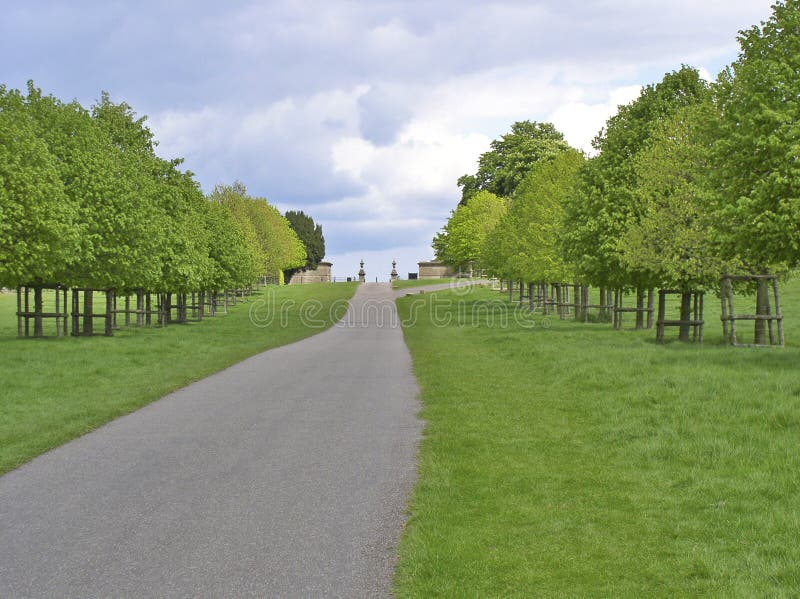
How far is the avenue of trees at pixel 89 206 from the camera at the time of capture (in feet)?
90.3

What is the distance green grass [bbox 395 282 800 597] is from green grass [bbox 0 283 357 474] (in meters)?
6.16

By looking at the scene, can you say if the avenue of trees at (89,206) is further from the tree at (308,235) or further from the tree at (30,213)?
the tree at (308,235)

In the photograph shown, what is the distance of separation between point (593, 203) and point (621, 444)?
2074 cm

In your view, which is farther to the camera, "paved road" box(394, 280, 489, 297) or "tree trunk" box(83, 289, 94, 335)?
"paved road" box(394, 280, 489, 297)

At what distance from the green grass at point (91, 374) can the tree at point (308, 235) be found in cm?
9932

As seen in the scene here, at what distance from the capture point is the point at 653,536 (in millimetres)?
7684

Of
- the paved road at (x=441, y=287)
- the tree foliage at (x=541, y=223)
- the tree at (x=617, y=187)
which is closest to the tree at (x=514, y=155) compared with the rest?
the paved road at (x=441, y=287)

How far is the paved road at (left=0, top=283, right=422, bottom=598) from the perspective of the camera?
6410 millimetres

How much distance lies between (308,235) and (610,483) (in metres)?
133

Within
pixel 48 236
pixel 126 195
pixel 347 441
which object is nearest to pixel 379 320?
pixel 126 195

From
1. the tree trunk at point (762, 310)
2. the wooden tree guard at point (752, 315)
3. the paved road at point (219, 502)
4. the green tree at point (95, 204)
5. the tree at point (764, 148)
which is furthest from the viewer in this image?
the green tree at point (95, 204)

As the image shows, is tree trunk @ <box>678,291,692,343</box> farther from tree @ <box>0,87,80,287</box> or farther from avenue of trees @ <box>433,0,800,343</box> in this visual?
tree @ <box>0,87,80,287</box>

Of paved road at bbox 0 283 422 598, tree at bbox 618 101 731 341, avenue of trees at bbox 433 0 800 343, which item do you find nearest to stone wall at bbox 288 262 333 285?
avenue of trees at bbox 433 0 800 343

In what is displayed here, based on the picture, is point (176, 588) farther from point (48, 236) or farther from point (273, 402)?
point (48, 236)
